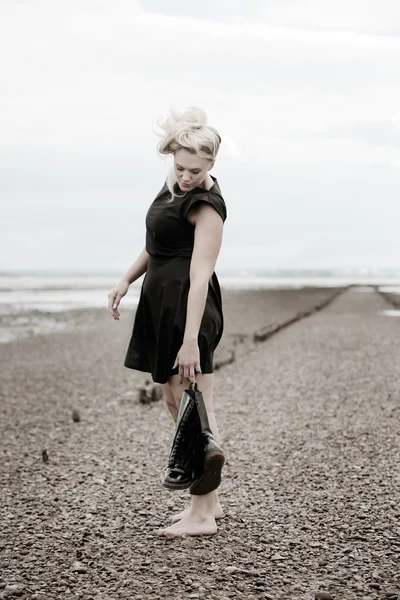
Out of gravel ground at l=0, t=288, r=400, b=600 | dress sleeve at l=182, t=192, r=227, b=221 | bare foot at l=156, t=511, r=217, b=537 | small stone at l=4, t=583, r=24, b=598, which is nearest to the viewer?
small stone at l=4, t=583, r=24, b=598

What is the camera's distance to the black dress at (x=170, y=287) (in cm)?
363

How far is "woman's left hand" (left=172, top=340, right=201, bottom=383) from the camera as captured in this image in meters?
3.57

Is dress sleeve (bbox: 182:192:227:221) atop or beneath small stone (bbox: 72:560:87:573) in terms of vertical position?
atop

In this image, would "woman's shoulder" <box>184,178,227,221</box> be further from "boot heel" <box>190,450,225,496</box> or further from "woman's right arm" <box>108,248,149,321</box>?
"boot heel" <box>190,450,225,496</box>

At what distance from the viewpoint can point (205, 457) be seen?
3.55 meters

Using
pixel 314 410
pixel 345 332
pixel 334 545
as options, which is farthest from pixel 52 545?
pixel 345 332

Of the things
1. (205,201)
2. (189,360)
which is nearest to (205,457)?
(189,360)

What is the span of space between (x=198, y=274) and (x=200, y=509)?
140 cm

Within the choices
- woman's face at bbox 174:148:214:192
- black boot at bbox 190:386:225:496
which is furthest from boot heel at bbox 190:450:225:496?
woman's face at bbox 174:148:214:192

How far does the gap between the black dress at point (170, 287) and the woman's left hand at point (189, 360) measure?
0.46 ft

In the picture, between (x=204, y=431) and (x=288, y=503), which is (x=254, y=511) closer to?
(x=288, y=503)

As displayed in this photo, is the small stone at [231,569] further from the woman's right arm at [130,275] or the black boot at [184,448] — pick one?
the woman's right arm at [130,275]

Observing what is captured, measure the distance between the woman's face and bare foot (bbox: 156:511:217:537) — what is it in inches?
74.4

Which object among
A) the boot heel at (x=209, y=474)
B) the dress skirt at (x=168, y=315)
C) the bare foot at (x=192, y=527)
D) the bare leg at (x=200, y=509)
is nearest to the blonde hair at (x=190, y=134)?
the dress skirt at (x=168, y=315)
